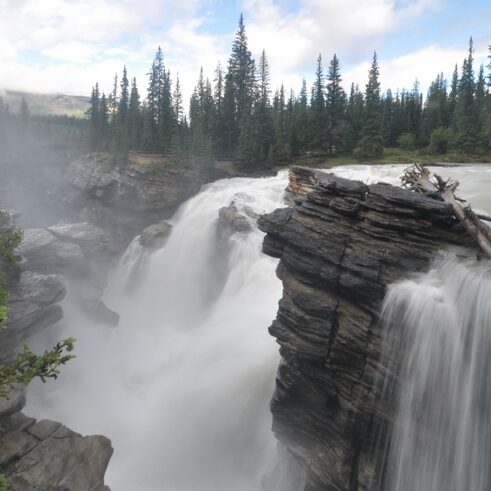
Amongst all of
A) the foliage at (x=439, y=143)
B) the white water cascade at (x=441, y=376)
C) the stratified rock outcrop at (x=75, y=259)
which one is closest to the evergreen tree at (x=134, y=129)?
the stratified rock outcrop at (x=75, y=259)

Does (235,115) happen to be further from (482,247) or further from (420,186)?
(482,247)

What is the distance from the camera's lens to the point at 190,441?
1842cm

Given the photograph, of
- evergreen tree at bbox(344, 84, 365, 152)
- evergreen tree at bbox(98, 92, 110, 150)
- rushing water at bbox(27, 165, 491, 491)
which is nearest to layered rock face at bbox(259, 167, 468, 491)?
rushing water at bbox(27, 165, 491, 491)

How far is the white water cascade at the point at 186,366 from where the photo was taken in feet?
57.7

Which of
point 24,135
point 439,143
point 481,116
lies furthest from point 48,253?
point 24,135

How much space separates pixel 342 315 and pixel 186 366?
1426 cm

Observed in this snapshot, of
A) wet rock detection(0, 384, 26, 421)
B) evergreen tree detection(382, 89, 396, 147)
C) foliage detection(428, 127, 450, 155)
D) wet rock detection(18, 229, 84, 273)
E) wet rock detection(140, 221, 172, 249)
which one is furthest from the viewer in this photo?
evergreen tree detection(382, 89, 396, 147)

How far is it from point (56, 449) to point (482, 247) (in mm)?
15905

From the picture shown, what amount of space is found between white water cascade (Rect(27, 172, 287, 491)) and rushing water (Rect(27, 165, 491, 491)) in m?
0.08

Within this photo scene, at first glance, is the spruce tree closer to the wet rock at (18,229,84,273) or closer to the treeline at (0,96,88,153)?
the wet rock at (18,229,84,273)

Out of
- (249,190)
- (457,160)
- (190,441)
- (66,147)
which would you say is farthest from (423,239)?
(66,147)

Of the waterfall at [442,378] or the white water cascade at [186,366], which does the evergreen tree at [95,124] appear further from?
the waterfall at [442,378]

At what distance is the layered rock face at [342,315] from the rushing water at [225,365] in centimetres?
79

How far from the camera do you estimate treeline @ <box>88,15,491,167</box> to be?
54781 mm
